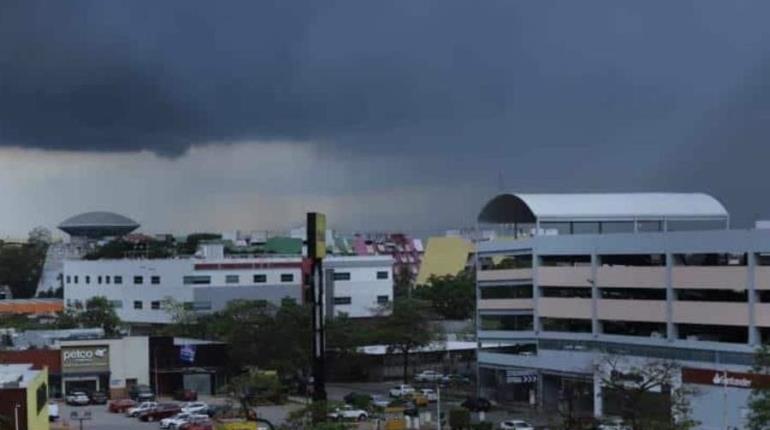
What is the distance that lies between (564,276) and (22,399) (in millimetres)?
25968

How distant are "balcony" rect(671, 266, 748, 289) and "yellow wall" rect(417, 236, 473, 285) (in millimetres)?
73451

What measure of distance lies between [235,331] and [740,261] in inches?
1068

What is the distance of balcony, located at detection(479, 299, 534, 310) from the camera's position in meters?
54.4

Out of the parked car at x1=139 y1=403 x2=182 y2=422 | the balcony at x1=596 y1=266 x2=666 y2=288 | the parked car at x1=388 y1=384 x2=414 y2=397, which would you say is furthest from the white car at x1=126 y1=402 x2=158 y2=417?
the balcony at x1=596 y1=266 x2=666 y2=288

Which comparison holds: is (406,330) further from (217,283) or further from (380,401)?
(217,283)

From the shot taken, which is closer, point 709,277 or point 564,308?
point 709,277

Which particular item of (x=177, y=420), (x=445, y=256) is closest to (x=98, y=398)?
(x=177, y=420)

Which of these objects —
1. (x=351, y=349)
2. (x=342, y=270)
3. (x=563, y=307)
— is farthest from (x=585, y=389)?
(x=342, y=270)

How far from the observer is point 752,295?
41.7 metres

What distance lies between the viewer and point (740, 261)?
42.7 m

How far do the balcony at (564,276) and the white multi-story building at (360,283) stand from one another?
37321 mm

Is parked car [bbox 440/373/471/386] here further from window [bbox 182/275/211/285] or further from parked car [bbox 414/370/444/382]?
window [bbox 182/275/211/285]

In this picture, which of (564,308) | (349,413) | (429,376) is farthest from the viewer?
(429,376)

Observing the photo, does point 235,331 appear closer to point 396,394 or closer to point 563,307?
point 396,394
